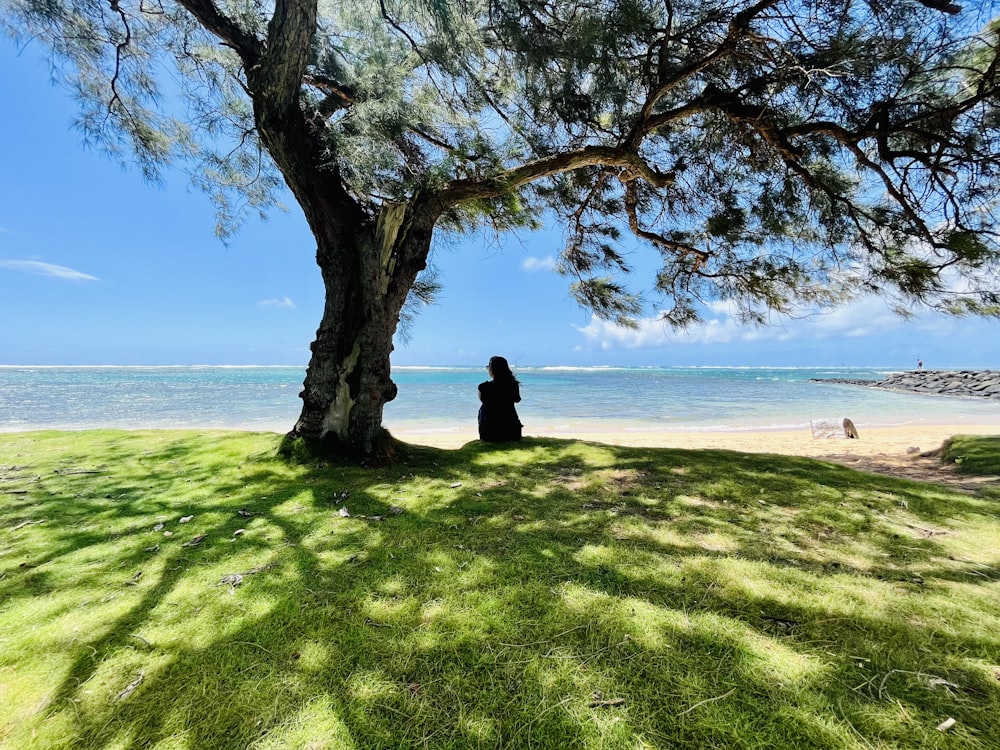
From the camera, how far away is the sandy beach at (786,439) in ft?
23.1

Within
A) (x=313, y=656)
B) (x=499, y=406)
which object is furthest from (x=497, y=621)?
(x=499, y=406)

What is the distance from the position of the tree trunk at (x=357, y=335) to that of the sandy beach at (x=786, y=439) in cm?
367

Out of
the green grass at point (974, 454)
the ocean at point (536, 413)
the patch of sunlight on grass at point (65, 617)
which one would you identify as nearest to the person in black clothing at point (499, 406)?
the patch of sunlight on grass at point (65, 617)

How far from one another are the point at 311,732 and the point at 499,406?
369 centimetres

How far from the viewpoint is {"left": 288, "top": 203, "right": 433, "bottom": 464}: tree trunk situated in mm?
3625

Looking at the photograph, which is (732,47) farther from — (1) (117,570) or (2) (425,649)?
(1) (117,570)

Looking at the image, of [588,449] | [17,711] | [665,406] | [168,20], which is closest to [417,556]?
[17,711]

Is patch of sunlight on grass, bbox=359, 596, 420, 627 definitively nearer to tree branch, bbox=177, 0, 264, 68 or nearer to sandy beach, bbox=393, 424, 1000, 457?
tree branch, bbox=177, 0, 264, 68

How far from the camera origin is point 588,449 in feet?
13.7

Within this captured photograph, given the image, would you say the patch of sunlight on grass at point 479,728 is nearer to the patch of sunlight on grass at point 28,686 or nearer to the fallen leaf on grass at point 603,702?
the fallen leaf on grass at point 603,702

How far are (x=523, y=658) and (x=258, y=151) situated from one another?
18.2ft

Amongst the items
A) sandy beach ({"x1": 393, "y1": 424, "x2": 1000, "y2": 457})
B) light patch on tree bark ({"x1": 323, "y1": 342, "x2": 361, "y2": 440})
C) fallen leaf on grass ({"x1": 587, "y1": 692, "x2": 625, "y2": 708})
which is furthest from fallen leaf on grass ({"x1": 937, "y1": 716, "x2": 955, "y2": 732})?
sandy beach ({"x1": 393, "y1": 424, "x2": 1000, "y2": 457})

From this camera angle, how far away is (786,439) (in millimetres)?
8797

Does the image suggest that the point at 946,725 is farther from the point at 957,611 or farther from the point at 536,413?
the point at 536,413
